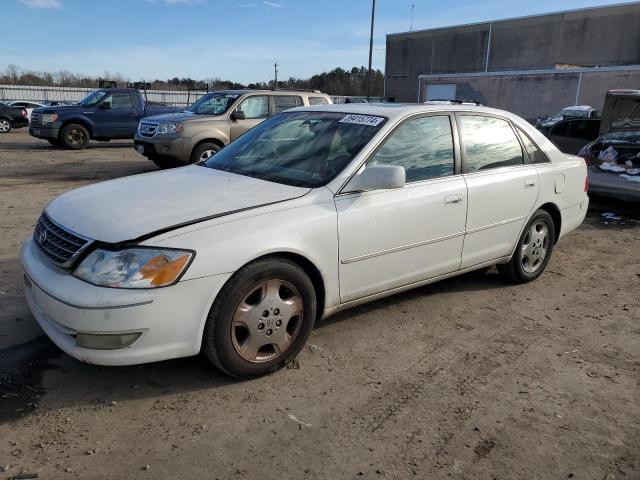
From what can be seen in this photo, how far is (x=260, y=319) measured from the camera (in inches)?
121

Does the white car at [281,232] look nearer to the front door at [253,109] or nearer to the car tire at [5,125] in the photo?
the front door at [253,109]

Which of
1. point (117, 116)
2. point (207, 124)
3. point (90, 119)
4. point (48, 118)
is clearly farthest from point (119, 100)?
point (207, 124)

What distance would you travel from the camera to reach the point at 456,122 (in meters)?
4.23

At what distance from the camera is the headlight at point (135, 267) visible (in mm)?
2695

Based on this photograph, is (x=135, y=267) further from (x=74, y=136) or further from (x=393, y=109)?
(x=74, y=136)

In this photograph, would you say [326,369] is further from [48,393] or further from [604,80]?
[604,80]

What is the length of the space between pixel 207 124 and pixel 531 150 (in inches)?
269

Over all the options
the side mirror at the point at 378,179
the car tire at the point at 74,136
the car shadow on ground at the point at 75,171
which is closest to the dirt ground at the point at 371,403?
the side mirror at the point at 378,179

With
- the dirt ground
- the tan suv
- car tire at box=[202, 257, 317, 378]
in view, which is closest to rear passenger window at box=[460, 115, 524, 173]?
the dirt ground

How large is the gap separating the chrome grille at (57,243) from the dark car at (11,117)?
2092cm

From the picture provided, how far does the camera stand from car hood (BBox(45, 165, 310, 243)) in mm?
2900

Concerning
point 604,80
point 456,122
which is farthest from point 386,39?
point 456,122

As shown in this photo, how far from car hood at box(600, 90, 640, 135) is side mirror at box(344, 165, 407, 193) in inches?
265

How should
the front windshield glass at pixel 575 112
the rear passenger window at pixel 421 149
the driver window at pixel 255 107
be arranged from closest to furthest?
the rear passenger window at pixel 421 149 < the driver window at pixel 255 107 < the front windshield glass at pixel 575 112
